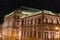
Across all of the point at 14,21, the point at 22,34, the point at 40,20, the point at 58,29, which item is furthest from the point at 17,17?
the point at 58,29

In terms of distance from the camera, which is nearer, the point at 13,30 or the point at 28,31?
the point at 28,31

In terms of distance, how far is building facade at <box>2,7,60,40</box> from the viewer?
37062 mm

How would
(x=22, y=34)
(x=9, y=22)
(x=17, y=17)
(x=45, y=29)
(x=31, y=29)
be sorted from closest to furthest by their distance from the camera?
(x=45, y=29) → (x=31, y=29) → (x=22, y=34) → (x=17, y=17) → (x=9, y=22)

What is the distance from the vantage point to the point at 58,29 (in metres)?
37.5

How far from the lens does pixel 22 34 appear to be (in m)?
43.0

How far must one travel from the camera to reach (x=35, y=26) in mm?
38531

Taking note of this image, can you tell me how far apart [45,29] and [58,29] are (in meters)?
3.11

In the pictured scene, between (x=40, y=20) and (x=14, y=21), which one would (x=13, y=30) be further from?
(x=40, y=20)

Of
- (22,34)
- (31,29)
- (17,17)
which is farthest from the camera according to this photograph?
(17,17)

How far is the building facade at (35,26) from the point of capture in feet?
122

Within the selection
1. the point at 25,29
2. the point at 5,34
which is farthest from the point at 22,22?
the point at 5,34

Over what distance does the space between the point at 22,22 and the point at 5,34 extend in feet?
33.8

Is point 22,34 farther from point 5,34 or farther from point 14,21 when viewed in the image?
point 5,34

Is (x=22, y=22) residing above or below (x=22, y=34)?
above
